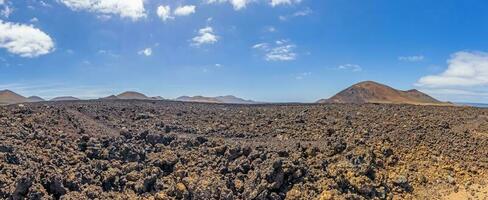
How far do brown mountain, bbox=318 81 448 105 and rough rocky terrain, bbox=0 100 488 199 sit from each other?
80.6 feet

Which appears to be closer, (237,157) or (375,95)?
(237,157)

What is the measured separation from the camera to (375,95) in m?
45.9

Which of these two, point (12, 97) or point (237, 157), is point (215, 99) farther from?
point (237, 157)

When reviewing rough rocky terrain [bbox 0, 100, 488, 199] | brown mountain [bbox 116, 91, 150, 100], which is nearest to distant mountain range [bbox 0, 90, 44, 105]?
brown mountain [bbox 116, 91, 150, 100]

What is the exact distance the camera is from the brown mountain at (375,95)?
45656 millimetres

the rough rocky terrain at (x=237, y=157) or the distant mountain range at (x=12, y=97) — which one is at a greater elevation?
the distant mountain range at (x=12, y=97)

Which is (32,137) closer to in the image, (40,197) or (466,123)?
(40,197)

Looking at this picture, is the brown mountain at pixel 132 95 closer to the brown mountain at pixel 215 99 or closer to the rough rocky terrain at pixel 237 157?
the brown mountain at pixel 215 99

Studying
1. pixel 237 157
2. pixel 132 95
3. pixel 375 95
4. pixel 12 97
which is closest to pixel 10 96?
pixel 12 97

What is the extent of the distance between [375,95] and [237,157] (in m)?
32.6

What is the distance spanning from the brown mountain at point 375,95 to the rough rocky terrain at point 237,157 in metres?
24.6

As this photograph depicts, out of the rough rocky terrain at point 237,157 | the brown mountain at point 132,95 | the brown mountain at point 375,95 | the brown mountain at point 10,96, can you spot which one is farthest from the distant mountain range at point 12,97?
the rough rocky terrain at point 237,157

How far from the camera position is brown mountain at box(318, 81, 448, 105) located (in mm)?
45656

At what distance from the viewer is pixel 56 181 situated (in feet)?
45.0
